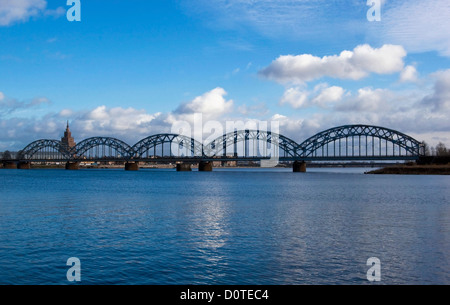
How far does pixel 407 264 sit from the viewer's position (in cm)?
1828

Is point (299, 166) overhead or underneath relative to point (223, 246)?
overhead

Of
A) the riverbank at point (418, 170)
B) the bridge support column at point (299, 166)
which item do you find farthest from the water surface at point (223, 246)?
the bridge support column at point (299, 166)

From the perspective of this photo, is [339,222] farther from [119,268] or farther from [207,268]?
[119,268]

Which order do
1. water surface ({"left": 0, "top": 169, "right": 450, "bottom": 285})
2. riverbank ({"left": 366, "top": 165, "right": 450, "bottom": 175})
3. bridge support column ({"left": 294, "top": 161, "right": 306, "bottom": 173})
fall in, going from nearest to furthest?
water surface ({"left": 0, "top": 169, "right": 450, "bottom": 285})
riverbank ({"left": 366, "top": 165, "right": 450, "bottom": 175})
bridge support column ({"left": 294, "top": 161, "right": 306, "bottom": 173})

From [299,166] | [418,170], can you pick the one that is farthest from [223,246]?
[299,166]

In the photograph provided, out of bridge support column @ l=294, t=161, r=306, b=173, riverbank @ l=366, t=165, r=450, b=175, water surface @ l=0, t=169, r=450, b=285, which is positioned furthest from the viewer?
bridge support column @ l=294, t=161, r=306, b=173

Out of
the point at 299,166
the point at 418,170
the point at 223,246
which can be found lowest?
the point at 418,170

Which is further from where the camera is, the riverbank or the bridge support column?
the bridge support column

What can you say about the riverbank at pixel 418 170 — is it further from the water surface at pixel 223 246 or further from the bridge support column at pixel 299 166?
the water surface at pixel 223 246

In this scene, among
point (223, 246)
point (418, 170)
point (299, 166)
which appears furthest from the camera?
point (299, 166)

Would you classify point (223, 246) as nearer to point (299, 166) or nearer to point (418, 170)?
point (418, 170)

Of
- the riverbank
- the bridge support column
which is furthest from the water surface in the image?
the bridge support column

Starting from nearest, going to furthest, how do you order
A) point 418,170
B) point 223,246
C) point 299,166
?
point 223,246 → point 418,170 → point 299,166

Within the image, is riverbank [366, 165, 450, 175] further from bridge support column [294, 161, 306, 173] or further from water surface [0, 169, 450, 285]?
water surface [0, 169, 450, 285]
